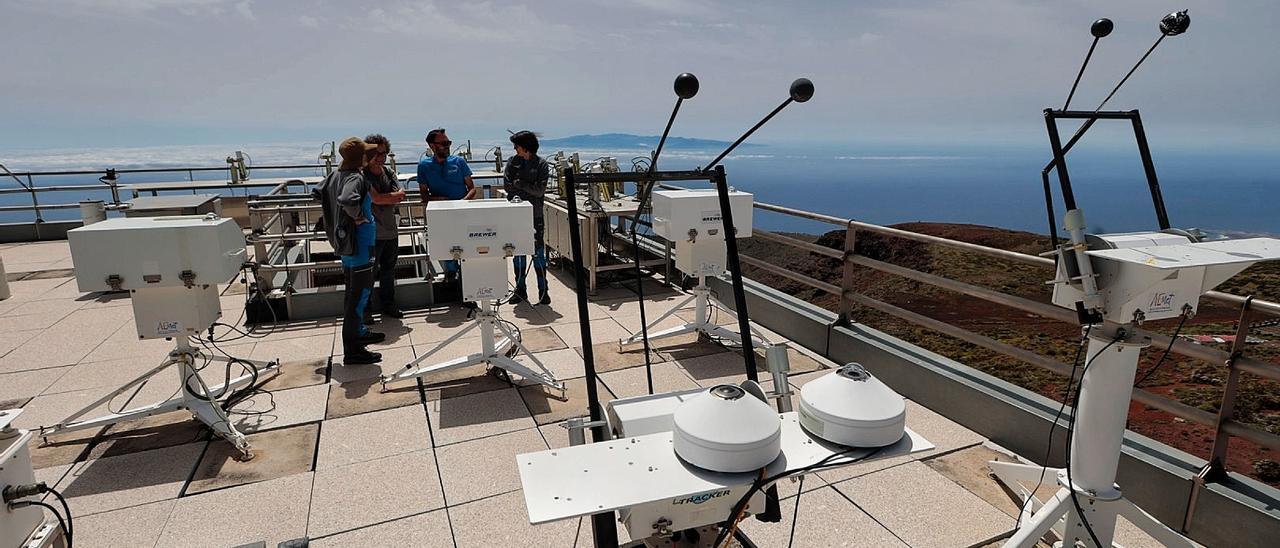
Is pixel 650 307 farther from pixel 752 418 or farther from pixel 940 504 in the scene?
pixel 752 418

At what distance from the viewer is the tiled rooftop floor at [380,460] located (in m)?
2.61

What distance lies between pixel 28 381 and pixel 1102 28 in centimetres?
623

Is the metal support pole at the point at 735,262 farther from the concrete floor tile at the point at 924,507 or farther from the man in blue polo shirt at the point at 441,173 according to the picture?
the man in blue polo shirt at the point at 441,173

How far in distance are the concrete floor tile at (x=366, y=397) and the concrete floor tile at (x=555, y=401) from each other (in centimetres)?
70

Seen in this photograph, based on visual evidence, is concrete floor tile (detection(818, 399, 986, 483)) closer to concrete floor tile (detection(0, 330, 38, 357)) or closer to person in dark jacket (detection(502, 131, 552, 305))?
person in dark jacket (detection(502, 131, 552, 305))

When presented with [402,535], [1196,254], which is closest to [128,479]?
[402,535]

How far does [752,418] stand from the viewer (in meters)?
1.39

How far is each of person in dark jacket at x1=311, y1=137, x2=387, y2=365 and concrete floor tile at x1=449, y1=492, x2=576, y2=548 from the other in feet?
7.10

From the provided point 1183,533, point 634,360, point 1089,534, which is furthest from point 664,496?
point 634,360

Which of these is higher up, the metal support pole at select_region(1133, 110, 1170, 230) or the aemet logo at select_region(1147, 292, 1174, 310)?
the metal support pole at select_region(1133, 110, 1170, 230)

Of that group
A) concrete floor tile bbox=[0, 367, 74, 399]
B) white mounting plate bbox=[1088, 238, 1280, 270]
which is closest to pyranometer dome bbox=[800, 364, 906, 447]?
white mounting plate bbox=[1088, 238, 1280, 270]

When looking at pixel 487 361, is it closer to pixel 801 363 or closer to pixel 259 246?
pixel 801 363

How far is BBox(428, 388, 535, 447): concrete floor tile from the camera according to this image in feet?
11.5

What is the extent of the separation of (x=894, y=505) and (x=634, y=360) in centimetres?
224
